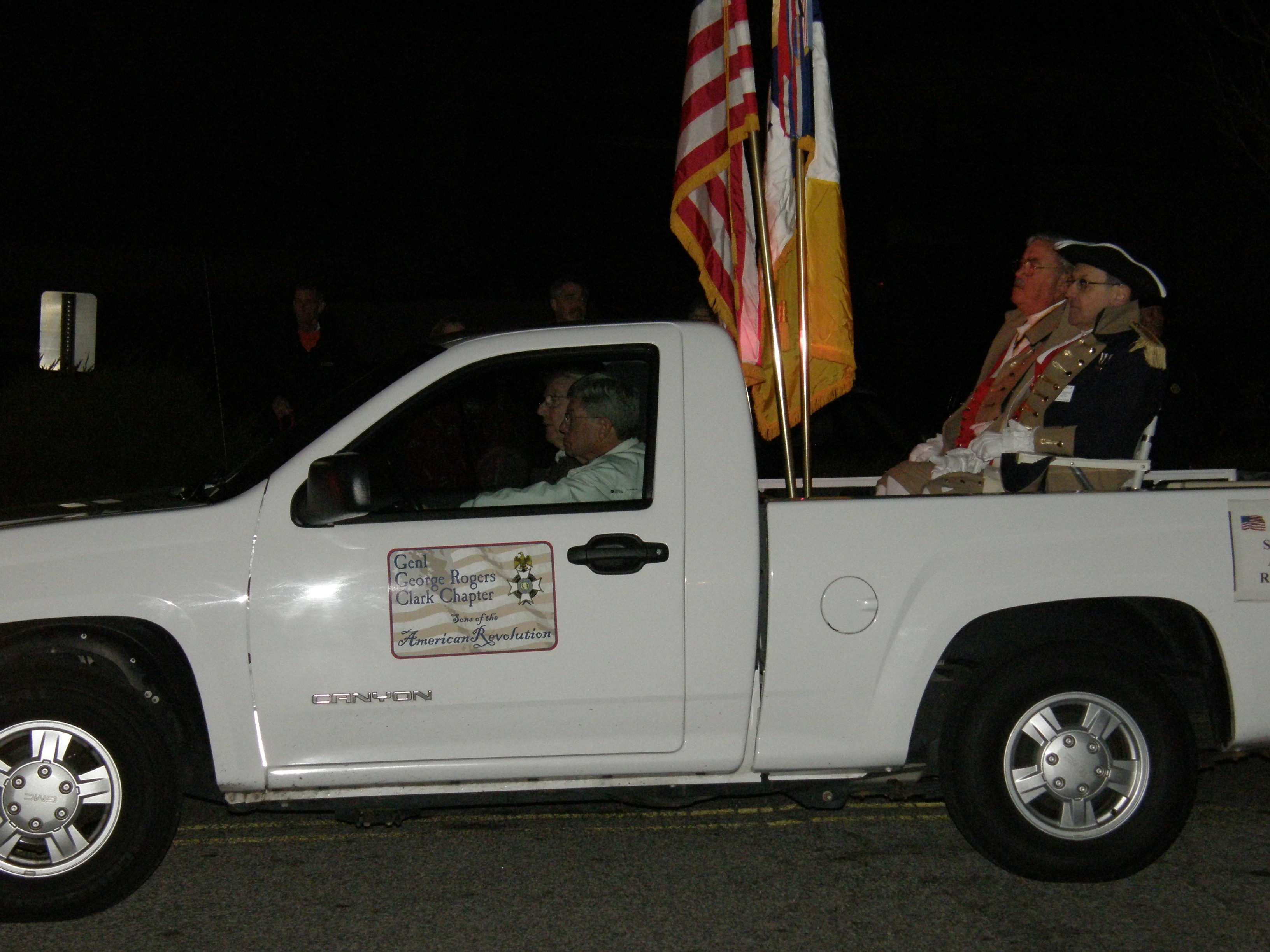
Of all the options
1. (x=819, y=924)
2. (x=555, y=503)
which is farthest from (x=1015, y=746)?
(x=555, y=503)

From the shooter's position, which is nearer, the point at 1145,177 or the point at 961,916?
the point at 961,916

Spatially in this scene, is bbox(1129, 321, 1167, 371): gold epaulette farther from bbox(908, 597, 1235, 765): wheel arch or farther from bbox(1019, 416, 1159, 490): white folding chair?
bbox(908, 597, 1235, 765): wheel arch

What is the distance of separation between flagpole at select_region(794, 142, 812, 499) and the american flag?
0.22 m

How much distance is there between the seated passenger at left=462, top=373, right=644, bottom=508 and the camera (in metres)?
4.33

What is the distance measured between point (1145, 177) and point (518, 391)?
2763cm

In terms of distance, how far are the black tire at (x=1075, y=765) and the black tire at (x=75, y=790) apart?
2.54 m

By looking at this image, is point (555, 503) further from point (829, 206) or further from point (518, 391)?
point (829, 206)

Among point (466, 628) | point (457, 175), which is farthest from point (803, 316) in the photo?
point (457, 175)

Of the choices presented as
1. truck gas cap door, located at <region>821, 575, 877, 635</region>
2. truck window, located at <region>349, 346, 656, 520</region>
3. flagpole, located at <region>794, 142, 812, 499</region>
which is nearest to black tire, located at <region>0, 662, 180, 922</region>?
truck window, located at <region>349, 346, 656, 520</region>

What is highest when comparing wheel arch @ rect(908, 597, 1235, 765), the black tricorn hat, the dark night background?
the dark night background

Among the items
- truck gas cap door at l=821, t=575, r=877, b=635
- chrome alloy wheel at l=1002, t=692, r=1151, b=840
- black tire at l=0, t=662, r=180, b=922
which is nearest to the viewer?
black tire at l=0, t=662, r=180, b=922

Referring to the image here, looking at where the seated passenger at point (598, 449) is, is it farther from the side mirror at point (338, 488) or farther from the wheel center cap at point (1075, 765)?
the wheel center cap at point (1075, 765)

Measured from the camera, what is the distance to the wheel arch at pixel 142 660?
4.08 metres

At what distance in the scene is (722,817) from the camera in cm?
514
